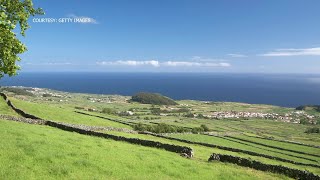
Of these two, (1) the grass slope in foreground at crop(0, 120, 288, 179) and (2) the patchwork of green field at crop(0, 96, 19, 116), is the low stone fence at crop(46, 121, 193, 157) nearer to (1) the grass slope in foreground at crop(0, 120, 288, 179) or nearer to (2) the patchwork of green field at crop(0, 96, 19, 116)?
(1) the grass slope in foreground at crop(0, 120, 288, 179)

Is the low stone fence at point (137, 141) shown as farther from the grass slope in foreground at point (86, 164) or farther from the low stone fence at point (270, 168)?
the grass slope in foreground at point (86, 164)

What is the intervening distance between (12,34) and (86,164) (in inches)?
483

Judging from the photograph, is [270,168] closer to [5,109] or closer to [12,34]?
[12,34]

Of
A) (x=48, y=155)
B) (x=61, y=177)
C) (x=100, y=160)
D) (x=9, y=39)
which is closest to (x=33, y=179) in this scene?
(x=61, y=177)

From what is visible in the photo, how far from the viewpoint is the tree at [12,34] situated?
1026 inches

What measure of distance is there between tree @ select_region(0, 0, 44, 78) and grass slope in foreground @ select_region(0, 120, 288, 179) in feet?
19.9

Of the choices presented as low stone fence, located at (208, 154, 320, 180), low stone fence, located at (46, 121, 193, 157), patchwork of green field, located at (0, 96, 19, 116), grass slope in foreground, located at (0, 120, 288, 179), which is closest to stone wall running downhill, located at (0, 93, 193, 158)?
low stone fence, located at (46, 121, 193, 157)

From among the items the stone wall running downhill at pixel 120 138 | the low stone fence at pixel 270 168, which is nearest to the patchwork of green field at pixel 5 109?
the stone wall running downhill at pixel 120 138

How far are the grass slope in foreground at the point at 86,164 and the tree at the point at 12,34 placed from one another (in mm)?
A: 6070

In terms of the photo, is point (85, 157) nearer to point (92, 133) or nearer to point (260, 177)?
point (260, 177)

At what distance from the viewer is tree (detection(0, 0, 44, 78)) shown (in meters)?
26.1

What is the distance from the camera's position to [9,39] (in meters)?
26.1

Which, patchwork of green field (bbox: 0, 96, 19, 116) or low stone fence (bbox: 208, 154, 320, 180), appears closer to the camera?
low stone fence (bbox: 208, 154, 320, 180)

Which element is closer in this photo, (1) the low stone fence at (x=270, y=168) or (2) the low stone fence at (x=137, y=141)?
(1) the low stone fence at (x=270, y=168)
